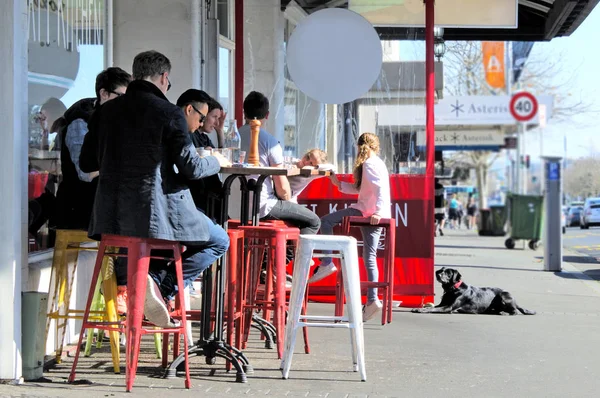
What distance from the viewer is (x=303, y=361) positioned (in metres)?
6.93

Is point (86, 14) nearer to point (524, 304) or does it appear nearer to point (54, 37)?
point (54, 37)

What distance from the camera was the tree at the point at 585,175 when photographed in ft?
71.0

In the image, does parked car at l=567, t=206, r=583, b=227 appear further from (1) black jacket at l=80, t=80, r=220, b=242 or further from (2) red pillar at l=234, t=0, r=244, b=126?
(1) black jacket at l=80, t=80, r=220, b=242

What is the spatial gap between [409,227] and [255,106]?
2835 mm

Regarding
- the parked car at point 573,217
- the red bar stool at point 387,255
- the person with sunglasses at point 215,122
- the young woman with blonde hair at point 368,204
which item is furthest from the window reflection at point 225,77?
the parked car at point 573,217

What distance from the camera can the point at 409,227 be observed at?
33.4ft

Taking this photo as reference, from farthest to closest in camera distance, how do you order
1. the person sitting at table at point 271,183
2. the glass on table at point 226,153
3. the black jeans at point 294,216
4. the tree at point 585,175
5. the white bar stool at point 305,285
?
the tree at point 585,175
the black jeans at point 294,216
the person sitting at table at point 271,183
the glass on table at point 226,153
the white bar stool at point 305,285

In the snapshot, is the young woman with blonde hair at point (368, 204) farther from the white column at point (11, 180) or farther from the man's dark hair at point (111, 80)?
the white column at point (11, 180)

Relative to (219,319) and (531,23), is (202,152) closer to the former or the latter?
(219,319)

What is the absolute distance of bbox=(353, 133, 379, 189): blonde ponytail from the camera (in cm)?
926

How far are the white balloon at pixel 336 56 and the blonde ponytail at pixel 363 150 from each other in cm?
95

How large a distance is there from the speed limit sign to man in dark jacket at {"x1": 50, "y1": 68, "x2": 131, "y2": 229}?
4253cm

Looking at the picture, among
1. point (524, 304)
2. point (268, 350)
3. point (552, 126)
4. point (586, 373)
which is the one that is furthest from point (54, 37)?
point (552, 126)

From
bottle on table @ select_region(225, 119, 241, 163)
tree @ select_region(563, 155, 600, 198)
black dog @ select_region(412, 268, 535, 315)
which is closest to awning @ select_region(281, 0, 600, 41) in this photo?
black dog @ select_region(412, 268, 535, 315)
